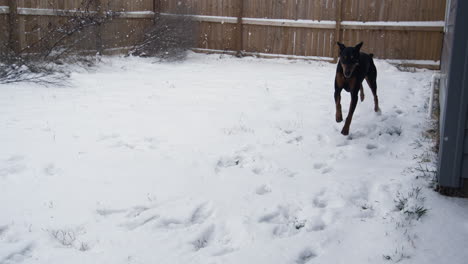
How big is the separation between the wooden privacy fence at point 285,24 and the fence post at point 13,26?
48mm

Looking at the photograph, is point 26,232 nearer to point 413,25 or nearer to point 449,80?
point 449,80

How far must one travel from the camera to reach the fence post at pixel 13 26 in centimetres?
991

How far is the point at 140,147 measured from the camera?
4.96 m

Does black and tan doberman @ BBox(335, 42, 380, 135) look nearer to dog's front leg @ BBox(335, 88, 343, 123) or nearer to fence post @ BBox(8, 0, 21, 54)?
dog's front leg @ BBox(335, 88, 343, 123)

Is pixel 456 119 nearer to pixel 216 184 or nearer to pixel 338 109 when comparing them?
pixel 216 184

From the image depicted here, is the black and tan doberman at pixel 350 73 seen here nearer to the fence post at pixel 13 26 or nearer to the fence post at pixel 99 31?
the fence post at pixel 13 26

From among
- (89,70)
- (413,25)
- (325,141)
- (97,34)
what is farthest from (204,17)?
(325,141)

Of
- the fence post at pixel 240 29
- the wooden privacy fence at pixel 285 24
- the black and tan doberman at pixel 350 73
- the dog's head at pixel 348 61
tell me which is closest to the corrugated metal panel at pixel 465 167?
the black and tan doberman at pixel 350 73

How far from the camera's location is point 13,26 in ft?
32.9

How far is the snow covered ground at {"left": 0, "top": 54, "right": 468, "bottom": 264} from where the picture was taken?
117 inches

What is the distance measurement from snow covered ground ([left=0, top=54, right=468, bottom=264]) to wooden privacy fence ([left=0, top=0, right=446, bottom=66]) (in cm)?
482

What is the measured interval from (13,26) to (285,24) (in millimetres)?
7712

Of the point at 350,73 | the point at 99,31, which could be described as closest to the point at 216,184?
the point at 350,73

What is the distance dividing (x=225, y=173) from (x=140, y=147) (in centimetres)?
121
